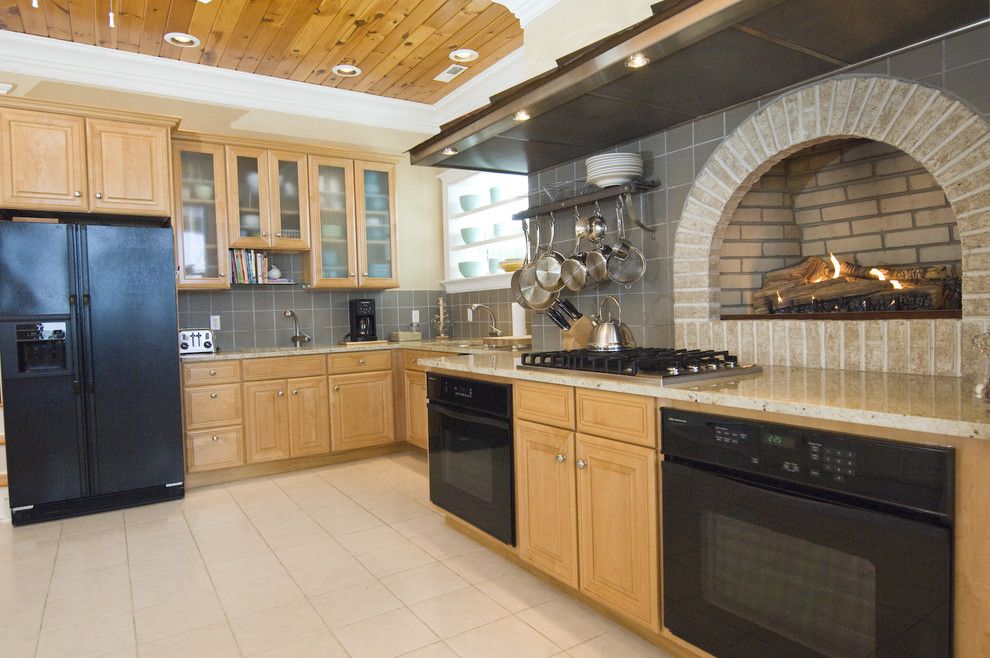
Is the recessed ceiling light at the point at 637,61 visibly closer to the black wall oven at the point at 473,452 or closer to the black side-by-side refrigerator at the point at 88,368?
the black wall oven at the point at 473,452

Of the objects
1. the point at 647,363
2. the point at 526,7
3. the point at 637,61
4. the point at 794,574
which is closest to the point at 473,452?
the point at 647,363

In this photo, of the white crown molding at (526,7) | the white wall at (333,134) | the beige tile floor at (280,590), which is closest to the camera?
the beige tile floor at (280,590)

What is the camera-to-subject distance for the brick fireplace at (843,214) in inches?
64.9

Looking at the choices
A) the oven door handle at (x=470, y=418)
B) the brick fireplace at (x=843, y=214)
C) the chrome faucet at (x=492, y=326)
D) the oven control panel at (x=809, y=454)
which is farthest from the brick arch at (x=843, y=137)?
the chrome faucet at (x=492, y=326)

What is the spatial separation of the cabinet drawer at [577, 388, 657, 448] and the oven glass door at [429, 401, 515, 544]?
45 cm

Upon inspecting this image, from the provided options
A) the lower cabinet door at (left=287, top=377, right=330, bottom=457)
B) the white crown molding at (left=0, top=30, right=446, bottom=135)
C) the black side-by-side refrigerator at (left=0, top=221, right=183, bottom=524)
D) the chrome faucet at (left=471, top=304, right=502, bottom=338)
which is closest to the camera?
the black side-by-side refrigerator at (left=0, top=221, right=183, bottom=524)

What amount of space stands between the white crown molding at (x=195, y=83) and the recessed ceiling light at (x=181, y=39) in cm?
37

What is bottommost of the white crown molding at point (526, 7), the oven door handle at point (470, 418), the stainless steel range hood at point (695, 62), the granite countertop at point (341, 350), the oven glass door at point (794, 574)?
the oven glass door at point (794, 574)

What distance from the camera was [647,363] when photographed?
186cm

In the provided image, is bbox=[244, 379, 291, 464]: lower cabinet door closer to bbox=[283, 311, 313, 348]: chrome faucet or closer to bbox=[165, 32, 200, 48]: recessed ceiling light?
bbox=[283, 311, 313, 348]: chrome faucet

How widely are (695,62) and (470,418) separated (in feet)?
5.21

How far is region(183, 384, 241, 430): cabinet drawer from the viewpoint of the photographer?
3732 mm

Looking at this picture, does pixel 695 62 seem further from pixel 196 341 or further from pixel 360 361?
pixel 196 341

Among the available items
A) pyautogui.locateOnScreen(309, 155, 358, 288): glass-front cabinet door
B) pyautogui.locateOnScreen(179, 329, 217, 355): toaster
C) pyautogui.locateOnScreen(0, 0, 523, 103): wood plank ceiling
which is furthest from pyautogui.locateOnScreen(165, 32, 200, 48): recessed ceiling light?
pyautogui.locateOnScreen(179, 329, 217, 355): toaster
